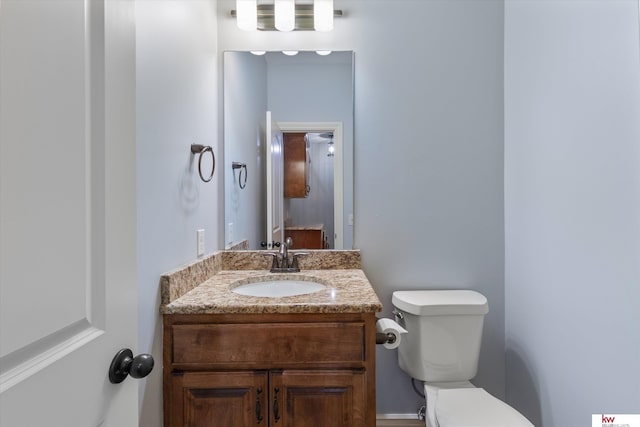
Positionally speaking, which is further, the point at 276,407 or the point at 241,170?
the point at 241,170

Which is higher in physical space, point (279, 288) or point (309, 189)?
point (309, 189)

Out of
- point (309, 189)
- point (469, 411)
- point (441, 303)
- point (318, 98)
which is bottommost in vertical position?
point (469, 411)

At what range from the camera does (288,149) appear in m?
1.82

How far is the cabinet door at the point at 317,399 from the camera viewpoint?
3.80ft

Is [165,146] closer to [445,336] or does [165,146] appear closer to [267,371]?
[267,371]

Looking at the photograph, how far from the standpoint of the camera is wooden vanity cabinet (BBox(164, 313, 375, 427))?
3.78 feet

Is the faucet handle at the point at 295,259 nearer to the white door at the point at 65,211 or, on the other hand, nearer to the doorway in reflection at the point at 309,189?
the doorway in reflection at the point at 309,189

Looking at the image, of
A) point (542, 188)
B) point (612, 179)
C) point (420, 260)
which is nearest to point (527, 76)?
point (542, 188)

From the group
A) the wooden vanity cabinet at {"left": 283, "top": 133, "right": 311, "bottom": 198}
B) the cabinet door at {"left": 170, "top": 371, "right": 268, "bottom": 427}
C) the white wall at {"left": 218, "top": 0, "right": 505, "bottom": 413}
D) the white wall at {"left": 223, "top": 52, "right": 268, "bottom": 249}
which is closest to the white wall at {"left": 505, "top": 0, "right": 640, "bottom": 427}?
the white wall at {"left": 218, "top": 0, "right": 505, "bottom": 413}

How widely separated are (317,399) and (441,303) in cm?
69

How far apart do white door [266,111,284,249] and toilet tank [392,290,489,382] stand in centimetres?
75

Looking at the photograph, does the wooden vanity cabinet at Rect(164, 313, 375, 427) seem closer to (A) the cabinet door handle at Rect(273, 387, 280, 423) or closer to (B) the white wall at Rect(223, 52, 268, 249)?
(A) the cabinet door handle at Rect(273, 387, 280, 423)

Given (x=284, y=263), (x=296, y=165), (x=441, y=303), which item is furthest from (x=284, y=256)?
(x=441, y=303)

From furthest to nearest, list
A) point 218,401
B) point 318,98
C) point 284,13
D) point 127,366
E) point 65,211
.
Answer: point 318,98 → point 284,13 → point 218,401 → point 127,366 → point 65,211
